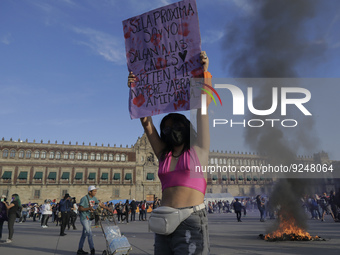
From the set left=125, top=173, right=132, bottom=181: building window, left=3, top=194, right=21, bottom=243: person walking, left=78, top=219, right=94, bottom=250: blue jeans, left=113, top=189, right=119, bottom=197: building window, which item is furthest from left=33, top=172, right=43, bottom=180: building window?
left=78, top=219, right=94, bottom=250: blue jeans

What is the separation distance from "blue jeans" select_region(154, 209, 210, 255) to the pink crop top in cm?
20

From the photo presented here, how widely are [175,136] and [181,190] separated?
0.45m

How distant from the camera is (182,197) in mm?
1861

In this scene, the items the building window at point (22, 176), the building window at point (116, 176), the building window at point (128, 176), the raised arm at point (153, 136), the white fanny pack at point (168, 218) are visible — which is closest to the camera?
the white fanny pack at point (168, 218)

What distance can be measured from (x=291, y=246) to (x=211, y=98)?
5801mm

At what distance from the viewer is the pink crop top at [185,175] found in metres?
1.90

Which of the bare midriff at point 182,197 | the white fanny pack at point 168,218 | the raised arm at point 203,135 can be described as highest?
the raised arm at point 203,135

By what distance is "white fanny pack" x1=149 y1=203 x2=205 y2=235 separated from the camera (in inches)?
68.4

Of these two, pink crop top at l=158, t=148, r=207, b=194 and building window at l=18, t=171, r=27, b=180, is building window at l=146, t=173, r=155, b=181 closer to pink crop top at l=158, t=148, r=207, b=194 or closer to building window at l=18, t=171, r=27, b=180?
building window at l=18, t=171, r=27, b=180

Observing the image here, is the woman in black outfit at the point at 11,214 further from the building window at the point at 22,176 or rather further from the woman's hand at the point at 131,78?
the building window at the point at 22,176

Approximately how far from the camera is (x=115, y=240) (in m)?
4.84

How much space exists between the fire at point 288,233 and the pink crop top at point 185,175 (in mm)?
6349

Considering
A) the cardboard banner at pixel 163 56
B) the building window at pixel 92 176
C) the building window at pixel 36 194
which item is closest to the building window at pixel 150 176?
the building window at pixel 92 176

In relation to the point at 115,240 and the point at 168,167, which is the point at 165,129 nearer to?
the point at 168,167
